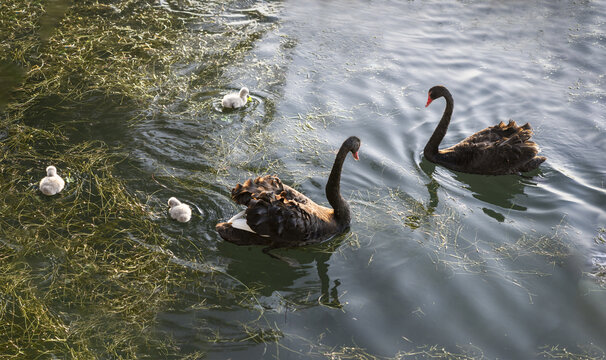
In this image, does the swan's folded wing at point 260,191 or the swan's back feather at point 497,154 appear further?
the swan's back feather at point 497,154

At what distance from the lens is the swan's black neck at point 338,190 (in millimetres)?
4590

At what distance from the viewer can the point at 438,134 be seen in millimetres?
5961

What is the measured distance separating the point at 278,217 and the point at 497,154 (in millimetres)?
2662

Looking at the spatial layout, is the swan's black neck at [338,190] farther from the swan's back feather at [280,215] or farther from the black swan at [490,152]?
the black swan at [490,152]

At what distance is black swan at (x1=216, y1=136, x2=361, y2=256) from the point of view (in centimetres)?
439

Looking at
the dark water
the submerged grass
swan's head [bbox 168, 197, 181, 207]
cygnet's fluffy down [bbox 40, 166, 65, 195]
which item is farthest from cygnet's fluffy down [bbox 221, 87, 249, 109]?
cygnet's fluffy down [bbox 40, 166, 65, 195]

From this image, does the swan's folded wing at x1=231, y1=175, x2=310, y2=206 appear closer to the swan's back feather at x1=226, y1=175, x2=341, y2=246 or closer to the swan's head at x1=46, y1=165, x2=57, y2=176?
the swan's back feather at x1=226, y1=175, x2=341, y2=246

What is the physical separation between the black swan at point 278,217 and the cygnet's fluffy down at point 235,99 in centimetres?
202

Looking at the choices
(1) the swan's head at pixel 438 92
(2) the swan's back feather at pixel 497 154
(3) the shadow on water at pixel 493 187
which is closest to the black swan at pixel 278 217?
(3) the shadow on water at pixel 493 187

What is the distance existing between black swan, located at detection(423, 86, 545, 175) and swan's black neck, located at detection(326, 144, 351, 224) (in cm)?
165

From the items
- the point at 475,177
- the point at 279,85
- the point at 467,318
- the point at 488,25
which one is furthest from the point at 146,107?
the point at 488,25

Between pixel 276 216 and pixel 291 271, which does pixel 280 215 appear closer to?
pixel 276 216

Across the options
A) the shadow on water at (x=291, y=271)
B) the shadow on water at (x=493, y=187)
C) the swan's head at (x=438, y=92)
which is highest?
the swan's head at (x=438, y=92)

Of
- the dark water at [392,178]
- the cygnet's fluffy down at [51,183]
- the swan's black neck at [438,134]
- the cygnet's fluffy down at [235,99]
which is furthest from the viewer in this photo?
the cygnet's fluffy down at [235,99]
